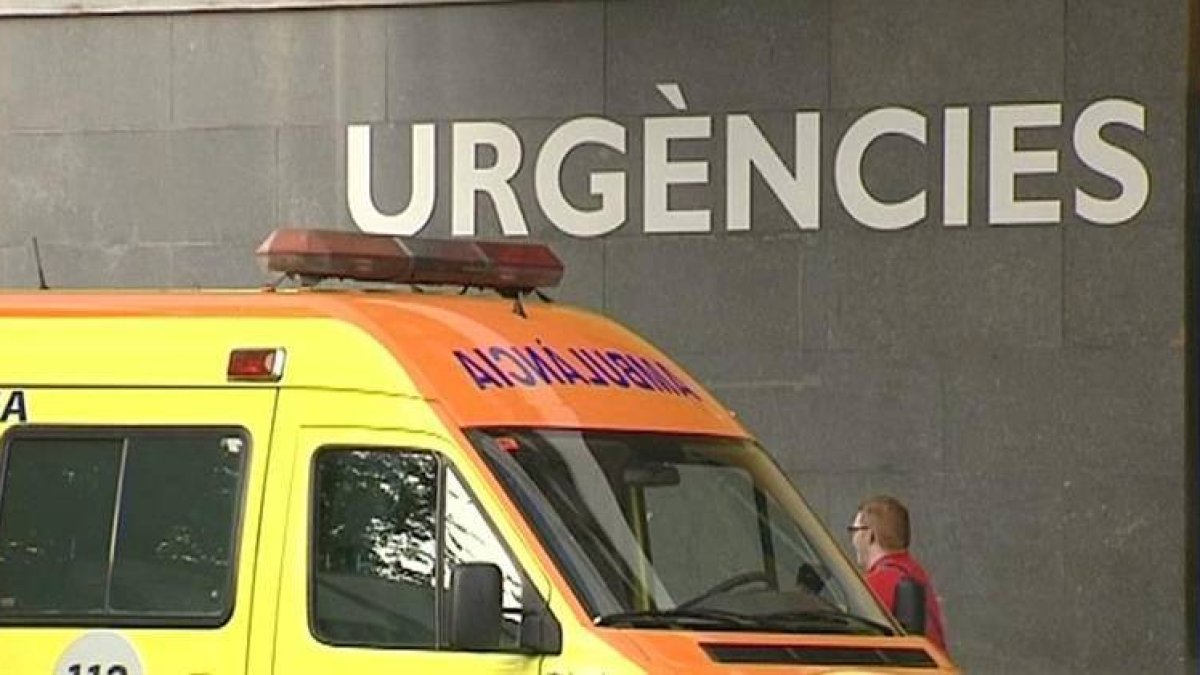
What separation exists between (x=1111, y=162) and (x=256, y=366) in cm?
726

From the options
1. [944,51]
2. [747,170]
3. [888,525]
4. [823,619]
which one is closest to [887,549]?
[888,525]

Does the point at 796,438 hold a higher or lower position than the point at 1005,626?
higher

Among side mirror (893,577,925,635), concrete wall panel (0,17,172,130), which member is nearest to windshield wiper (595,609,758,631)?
side mirror (893,577,925,635)

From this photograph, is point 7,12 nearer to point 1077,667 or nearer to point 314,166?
point 314,166

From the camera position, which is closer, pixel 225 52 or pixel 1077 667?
pixel 1077 667

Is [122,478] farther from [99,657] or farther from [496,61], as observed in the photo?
[496,61]

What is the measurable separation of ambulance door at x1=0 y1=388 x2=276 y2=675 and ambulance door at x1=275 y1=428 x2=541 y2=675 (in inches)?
7.0

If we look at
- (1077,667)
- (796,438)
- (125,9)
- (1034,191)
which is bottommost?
(1077,667)

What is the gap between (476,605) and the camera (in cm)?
793

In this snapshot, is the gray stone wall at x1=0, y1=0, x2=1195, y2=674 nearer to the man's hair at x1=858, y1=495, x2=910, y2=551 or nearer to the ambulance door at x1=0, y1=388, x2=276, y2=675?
the man's hair at x1=858, y1=495, x2=910, y2=551

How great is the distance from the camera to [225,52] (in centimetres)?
1619

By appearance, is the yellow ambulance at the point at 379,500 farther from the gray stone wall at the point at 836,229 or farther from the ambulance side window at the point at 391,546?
the gray stone wall at the point at 836,229

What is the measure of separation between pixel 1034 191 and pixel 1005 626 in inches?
87.8

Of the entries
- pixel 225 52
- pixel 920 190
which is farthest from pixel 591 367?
pixel 225 52
